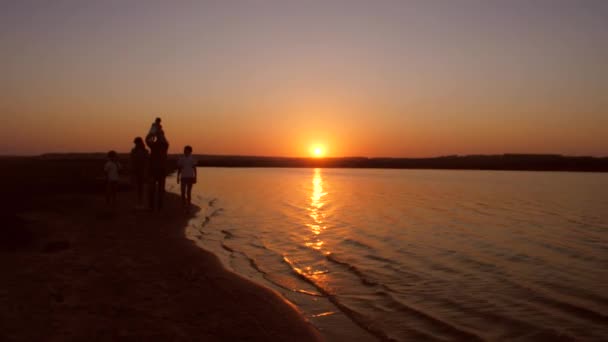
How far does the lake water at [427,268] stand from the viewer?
270 inches

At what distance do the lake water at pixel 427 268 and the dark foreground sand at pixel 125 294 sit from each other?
31.6 inches

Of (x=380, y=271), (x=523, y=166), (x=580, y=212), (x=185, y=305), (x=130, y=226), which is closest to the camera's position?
(x=185, y=305)

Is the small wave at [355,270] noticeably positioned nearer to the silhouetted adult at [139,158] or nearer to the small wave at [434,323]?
the small wave at [434,323]

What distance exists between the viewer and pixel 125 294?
6973 millimetres

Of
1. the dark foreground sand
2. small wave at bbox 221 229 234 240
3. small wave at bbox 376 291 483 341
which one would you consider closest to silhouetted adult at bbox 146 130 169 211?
small wave at bbox 221 229 234 240

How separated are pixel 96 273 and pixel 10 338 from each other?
3.15 m

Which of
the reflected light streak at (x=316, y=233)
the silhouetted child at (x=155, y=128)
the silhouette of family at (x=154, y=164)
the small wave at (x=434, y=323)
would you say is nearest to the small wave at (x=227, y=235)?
the reflected light streak at (x=316, y=233)

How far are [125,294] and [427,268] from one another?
657cm

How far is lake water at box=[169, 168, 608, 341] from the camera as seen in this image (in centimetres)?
685

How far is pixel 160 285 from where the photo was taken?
764 centimetres

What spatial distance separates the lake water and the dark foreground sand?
803 mm

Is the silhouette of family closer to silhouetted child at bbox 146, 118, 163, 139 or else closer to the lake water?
silhouetted child at bbox 146, 118, 163, 139

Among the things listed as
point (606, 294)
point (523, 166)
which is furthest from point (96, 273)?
point (523, 166)

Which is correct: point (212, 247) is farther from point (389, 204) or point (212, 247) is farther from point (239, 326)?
point (389, 204)
